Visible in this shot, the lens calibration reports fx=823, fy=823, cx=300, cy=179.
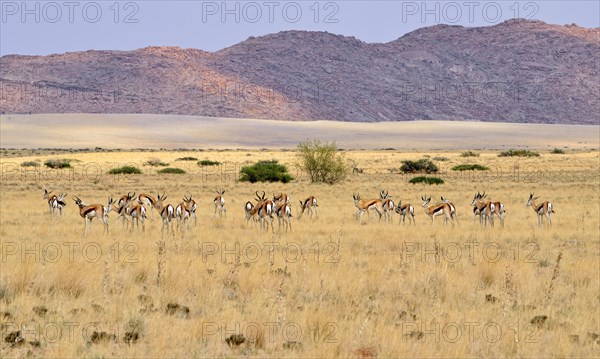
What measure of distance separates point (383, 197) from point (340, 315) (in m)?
18.0

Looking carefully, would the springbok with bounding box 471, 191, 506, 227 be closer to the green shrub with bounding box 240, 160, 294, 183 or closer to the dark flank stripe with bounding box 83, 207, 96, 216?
the dark flank stripe with bounding box 83, 207, 96, 216

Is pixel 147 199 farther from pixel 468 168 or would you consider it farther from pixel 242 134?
pixel 242 134

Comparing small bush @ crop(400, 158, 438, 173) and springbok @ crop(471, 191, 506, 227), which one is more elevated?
springbok @ crop(471, 191, 506, 227)

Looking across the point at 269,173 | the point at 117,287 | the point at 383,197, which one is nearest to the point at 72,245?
the point at 117,287

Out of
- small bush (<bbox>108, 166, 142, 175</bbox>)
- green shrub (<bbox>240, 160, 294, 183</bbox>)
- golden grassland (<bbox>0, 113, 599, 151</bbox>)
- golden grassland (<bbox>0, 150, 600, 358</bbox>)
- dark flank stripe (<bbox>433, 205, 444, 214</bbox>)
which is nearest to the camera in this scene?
golden grassland (<bbox>0, 150, 600, 358</bbox>)

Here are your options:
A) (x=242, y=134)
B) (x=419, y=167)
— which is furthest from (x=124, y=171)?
(x=242, y=134)

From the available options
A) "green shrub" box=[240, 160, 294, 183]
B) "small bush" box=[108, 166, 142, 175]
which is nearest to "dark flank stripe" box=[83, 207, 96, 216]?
"green shrub" box=[240, 160, 294, 183]

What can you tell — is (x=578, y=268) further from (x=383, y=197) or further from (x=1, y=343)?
(x=383, y=197)

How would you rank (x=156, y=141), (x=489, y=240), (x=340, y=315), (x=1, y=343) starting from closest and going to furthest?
(x=1, y=343) → (x=340, y=315) → (x=489, y=240) → (x=156, y=141)

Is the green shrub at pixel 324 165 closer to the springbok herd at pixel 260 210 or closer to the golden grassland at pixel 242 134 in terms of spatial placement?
the springbok herd at pixel 260 210

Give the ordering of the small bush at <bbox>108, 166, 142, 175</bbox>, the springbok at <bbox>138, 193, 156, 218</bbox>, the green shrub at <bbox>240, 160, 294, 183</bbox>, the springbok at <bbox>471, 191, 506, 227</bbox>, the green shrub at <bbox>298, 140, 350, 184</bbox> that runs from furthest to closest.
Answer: the small bush at <bbox>108, 166, 142, 175</bbox> < the green shrub at <bbox>240, 160, 294, 183</bbox> < the green shrub at <bbox>298, 140, 350, 184</bbox> < the springbok at <bbox>138, 193, 156, 218</bbox> < the springbok at <bbox>471, 191, 506, 227</bbox>

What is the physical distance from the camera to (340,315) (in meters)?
10.7

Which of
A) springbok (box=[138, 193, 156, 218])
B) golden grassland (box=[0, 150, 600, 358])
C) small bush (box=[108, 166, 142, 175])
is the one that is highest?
A: springbok (box=[138, 193, 156, 218])

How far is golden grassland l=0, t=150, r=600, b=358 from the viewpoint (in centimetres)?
907
